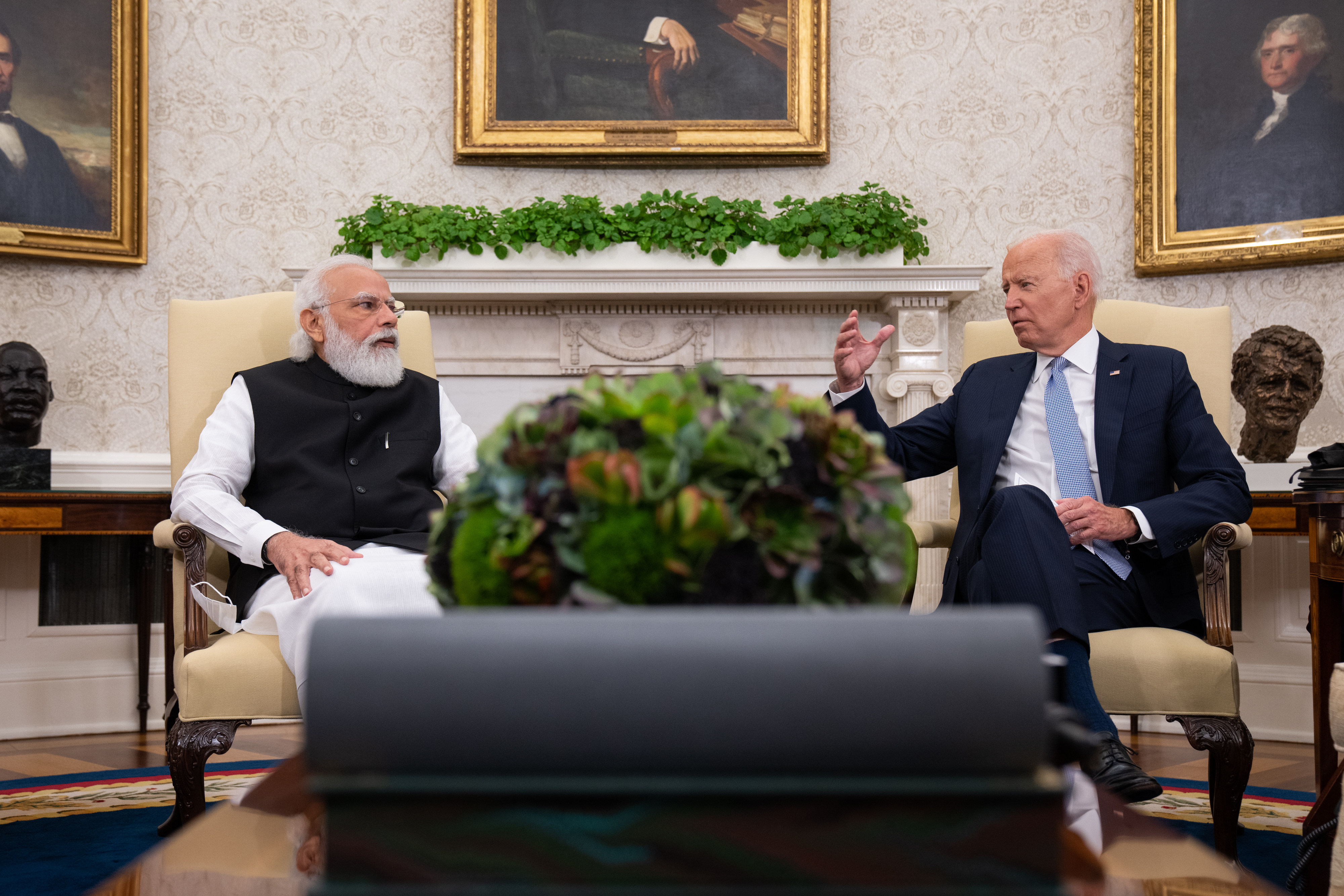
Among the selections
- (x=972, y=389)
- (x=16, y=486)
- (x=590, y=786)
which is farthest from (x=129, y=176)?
(x=590, y=786)

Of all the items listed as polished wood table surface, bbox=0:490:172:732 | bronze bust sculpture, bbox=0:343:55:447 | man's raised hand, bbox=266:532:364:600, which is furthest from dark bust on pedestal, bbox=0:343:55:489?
man's raised hand, bbox=266:532:364:600

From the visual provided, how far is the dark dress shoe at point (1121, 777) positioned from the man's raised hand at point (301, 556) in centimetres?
157

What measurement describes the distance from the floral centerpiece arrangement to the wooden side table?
178 centimetres

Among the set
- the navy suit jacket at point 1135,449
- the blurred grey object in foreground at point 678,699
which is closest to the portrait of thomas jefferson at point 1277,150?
the navy suit jacket at point 1135,449

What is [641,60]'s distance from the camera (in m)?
4.30

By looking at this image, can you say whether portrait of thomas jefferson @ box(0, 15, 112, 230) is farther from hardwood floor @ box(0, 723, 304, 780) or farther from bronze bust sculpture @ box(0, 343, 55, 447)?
hardwood floor @ box(0, 723, 304, 780)

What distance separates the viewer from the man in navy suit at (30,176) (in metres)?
3.88

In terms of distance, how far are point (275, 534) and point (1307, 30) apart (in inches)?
162

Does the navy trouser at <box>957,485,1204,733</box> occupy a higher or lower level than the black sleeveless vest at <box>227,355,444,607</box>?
lower

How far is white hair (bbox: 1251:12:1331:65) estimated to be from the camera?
151 inches

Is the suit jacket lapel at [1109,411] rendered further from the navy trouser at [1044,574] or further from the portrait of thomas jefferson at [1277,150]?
the portrait of thomas jefferson at [1277,150]

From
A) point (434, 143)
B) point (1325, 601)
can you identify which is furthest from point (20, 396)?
point (1325, 601)

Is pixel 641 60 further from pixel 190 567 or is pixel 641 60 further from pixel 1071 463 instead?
pixel 190 567

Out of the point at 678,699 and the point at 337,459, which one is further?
the point at 337,459
